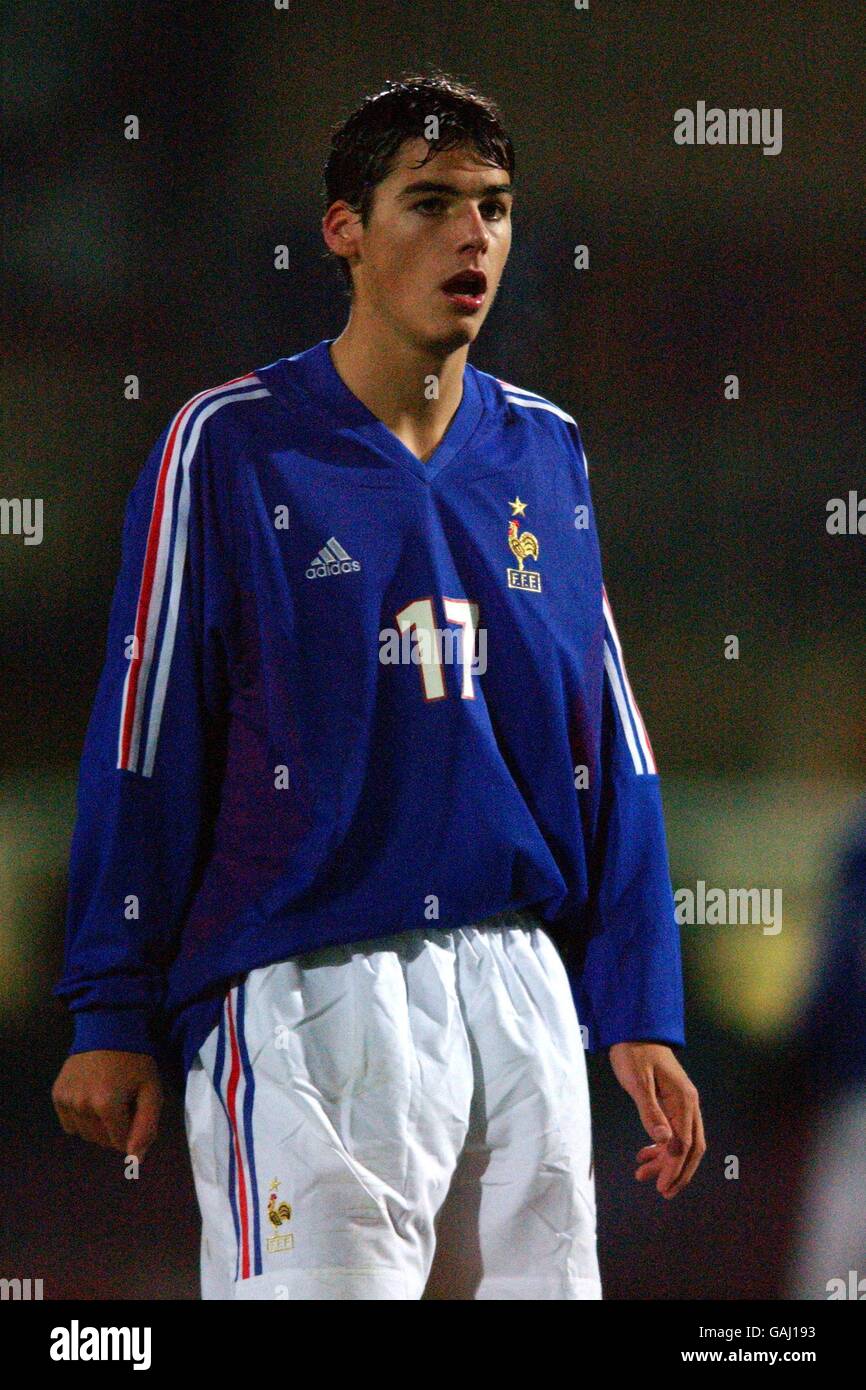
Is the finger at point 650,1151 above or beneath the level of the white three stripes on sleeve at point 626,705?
beneath

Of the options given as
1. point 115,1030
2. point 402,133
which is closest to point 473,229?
point 402,133

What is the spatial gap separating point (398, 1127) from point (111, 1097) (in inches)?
15.5

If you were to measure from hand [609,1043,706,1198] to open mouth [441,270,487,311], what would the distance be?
3.32ft

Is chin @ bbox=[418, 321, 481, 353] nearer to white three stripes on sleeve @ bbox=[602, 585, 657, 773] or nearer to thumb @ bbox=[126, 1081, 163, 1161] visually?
white three stripes on sleeve @ bbox=[602, 585, 657, 773]

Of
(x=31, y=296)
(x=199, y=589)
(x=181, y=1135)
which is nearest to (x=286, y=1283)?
(x=181, y=1135)

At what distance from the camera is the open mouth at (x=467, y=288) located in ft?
7.72

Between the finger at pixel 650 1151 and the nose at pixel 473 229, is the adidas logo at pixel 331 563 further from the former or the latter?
the finger at pixel 650 1151

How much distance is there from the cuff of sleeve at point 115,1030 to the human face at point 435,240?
954 millimetres

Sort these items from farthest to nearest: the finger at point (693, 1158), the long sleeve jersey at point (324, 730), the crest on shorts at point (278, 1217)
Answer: the finger at point (693, 1158) → the long sleeve jersey at point (324, 730) → the crest on shorts at point (278, 1217)

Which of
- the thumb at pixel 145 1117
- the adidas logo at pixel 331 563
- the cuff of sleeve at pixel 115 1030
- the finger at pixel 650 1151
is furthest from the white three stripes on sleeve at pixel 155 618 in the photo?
the finger at pixel 650 1151

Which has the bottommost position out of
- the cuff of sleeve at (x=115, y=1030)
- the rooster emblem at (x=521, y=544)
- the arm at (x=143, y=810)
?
the cuff of sleeve at (x=115, y=1030)

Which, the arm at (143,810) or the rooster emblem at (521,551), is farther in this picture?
the rooster emblem at (521,551)

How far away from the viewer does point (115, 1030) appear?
7.38ft
